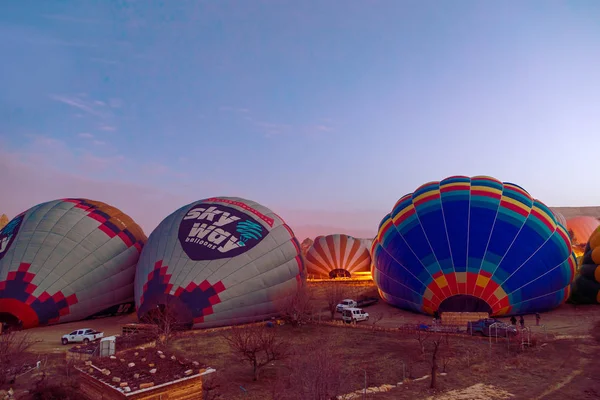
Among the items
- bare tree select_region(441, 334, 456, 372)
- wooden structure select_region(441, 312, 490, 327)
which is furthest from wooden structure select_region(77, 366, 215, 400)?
wooden structure select_region(441, 312, 490, 327)

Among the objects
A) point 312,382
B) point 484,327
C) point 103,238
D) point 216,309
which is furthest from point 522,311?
point 103,238

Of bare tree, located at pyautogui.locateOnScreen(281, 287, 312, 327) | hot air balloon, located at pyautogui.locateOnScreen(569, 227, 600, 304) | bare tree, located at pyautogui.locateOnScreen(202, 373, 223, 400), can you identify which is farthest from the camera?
hot air balloon, located at pyautogui.locateOnScreen(569, 227, 600, 304)

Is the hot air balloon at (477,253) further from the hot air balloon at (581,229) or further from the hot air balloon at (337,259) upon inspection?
the hot air balloon at (581,229)

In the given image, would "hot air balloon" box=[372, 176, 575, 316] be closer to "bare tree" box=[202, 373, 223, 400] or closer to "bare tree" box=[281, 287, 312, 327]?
"bare tree" box=[281, 287, 312, 327]

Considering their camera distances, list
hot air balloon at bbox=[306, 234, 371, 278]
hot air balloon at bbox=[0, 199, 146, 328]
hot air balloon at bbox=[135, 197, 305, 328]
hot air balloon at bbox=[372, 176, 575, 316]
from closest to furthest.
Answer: hot air balloon at bbox=[135, 197, 305, 328] < hot air balloon at bbox=[0, 199, 146, 328] < hot air balloon at bbox=[372, 176, 575, 316] < hot air balloon at bbox=[306, 234, 371, 278]

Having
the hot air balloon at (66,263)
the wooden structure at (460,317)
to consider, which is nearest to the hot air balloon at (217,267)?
the hot air balloon at (66,263)

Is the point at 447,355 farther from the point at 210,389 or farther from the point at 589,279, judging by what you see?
the point at 589,279

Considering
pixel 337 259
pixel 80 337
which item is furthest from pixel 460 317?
pixel 337 259
